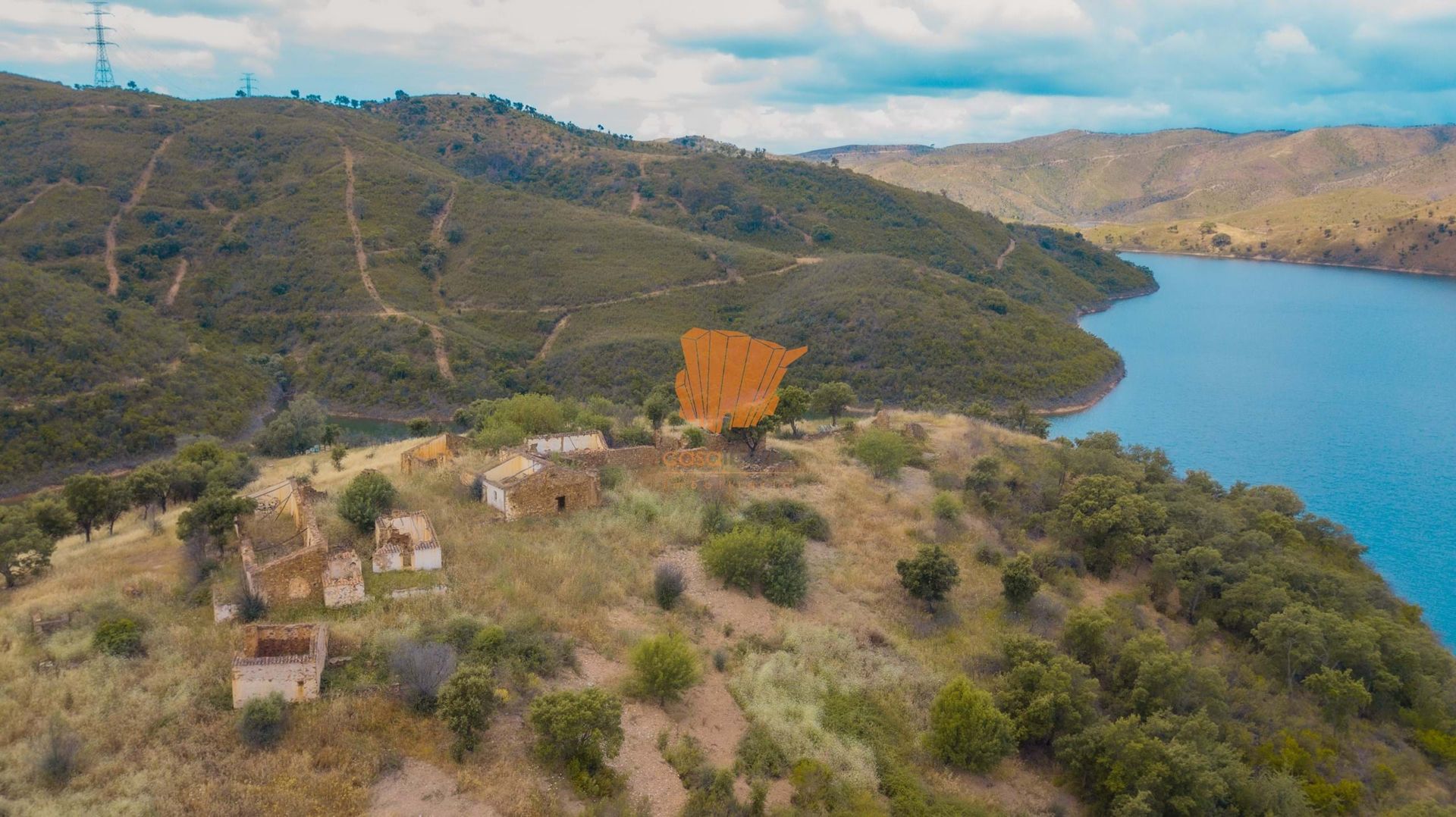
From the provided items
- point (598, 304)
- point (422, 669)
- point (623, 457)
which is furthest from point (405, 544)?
point (598, 304)

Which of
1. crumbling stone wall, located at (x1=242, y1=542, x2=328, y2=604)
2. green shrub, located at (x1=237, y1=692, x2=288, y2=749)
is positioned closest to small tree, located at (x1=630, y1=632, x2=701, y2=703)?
green shrub, located at (x1=237, y1=692, x2=288, y2=749)

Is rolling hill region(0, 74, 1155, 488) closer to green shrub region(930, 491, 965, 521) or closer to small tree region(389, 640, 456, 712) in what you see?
green shrub region(930, 491, 965, 521)

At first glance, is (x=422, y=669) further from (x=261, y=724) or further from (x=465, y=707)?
(x=261, y=724)

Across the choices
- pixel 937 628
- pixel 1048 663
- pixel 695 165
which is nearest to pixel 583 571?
pixel 937 628

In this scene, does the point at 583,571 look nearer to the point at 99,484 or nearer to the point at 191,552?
the point at 191,552

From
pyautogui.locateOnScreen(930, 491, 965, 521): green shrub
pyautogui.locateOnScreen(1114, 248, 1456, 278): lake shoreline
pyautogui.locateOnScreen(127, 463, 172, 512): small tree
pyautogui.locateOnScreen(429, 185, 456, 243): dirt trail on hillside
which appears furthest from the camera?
pyautogui.locateOnScreen(1114, 248, 1456, 278): lake shoreline

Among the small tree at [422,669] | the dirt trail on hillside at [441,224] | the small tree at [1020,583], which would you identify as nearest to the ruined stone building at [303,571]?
the small tree at [422,669]
